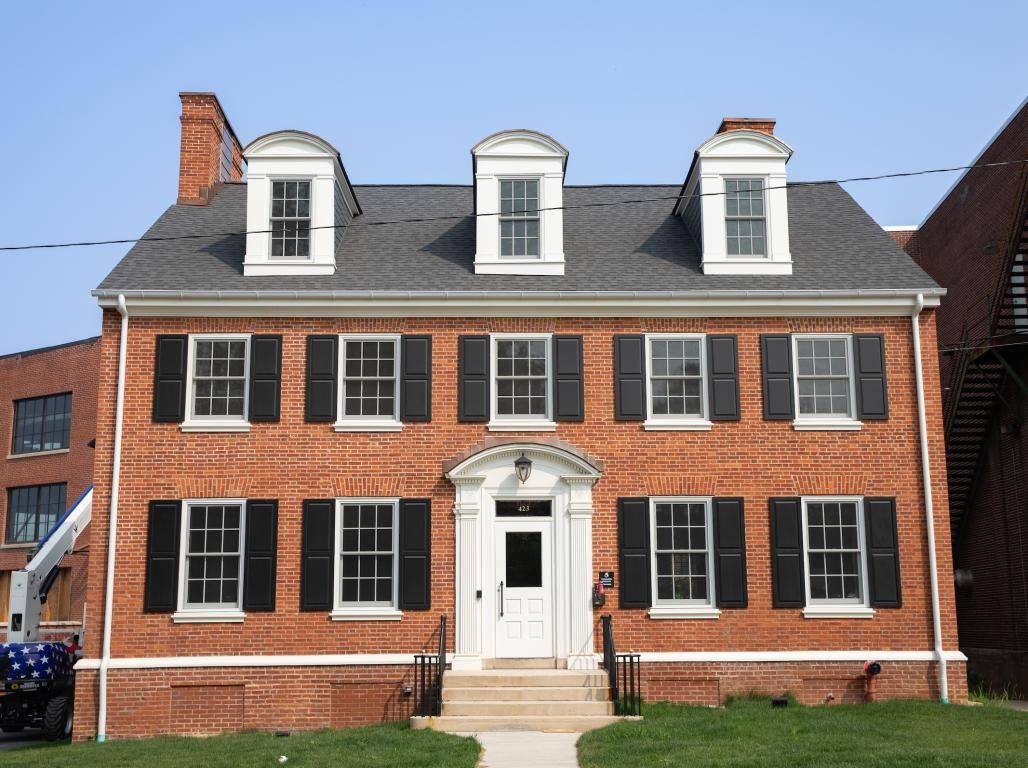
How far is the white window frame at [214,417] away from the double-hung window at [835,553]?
8646 millimetres

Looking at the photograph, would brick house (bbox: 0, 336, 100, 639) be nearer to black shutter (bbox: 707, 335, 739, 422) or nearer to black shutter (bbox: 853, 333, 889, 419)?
black shutter (bbox: 707, 335, 739, 422)

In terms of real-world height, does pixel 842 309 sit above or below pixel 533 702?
above

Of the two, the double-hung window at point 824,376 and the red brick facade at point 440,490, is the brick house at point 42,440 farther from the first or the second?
the double-hung window at point 824,376

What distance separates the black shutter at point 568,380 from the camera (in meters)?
17.0

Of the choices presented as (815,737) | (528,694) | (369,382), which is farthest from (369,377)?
(815,737)

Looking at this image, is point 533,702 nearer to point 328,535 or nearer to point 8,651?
point 328,535

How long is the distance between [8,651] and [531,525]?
8.12 meters

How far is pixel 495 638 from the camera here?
16.3m

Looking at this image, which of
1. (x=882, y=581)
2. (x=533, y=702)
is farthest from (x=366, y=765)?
(x=882, y=581)

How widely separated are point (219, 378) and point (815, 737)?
32.9 feet

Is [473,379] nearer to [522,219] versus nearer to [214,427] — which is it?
[522,219]

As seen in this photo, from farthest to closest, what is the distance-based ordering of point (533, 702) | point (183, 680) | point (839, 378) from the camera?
point (839, 378) → point (183, 680) → point (533, 702)

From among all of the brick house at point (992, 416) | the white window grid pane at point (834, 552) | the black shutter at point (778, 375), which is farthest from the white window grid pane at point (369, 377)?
the brick house at point (992, 416)

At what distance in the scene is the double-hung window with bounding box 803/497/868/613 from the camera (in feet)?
54.3
